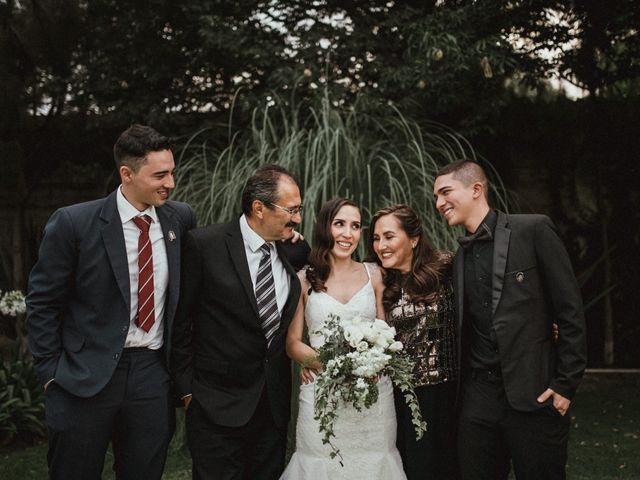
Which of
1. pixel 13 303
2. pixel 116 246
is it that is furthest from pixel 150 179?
pixel 13 303

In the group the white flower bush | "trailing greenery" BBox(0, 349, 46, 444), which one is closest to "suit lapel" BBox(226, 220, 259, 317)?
"trailing greenery" BBox(0, 349, 46, 444)

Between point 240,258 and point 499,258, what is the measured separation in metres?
1.22

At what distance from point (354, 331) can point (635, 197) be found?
6.63 m

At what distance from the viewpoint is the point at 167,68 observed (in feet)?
26.2

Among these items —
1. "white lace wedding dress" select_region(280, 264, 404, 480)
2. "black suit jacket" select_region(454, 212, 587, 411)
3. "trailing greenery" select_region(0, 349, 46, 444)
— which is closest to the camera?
"black suit jacket" select_region(454, 212, 587, 411)

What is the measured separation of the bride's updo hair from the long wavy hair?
0.28 metres

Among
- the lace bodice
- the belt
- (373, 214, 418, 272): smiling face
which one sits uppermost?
(373, 214, 418, 272): smiling face

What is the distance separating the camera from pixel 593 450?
582 cm

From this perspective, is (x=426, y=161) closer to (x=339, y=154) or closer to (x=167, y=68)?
(x=339, y=154)

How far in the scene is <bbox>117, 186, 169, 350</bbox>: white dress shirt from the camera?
3203mm

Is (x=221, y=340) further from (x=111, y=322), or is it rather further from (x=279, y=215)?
(x=279, y=215)

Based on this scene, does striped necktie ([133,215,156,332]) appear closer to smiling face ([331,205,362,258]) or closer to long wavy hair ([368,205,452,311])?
smiling face ([331,205,362,258])

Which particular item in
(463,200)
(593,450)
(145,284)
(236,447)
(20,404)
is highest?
(463,200)

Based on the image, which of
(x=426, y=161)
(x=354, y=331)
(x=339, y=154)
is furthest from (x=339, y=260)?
(x=426, y=161)
